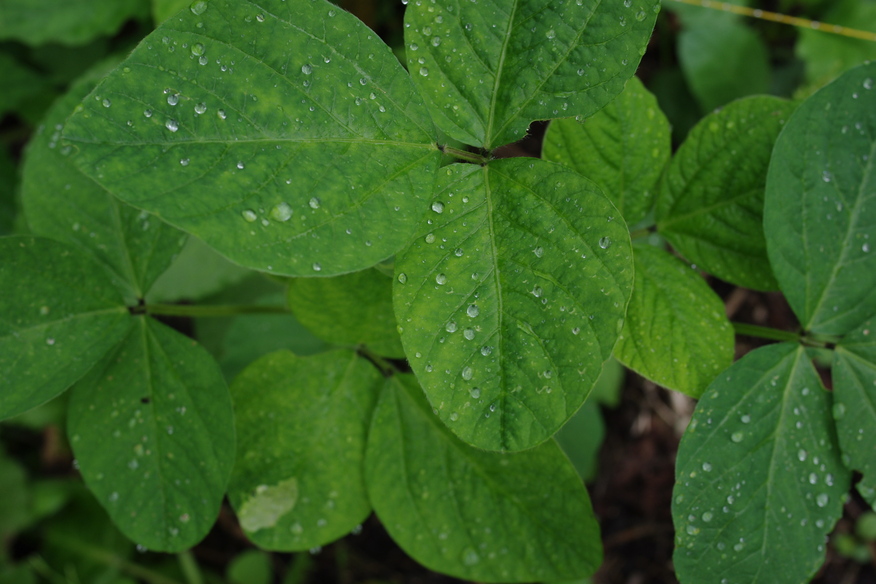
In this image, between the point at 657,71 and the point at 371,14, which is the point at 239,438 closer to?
the point at 371,14

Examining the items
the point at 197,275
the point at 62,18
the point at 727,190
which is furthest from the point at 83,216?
the point at 62,18

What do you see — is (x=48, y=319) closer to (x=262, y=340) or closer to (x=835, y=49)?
(x=262, y=340)

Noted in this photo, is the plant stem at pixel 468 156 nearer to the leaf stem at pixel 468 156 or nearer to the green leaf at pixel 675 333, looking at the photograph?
the leaf stem at pixel 468 156

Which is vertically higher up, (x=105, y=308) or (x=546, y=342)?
(x=546, y=342)

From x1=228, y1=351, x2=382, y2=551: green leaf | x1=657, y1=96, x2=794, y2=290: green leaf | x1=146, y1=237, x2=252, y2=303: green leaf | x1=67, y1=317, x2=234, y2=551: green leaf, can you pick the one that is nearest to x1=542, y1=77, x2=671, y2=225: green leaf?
x1=657, y1=96, x2=794, y2=290: green leaf

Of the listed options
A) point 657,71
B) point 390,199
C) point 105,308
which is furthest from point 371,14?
point 390,199

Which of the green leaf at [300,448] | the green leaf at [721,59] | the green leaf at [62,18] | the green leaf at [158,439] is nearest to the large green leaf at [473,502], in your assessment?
the green leaf at [300,448]
